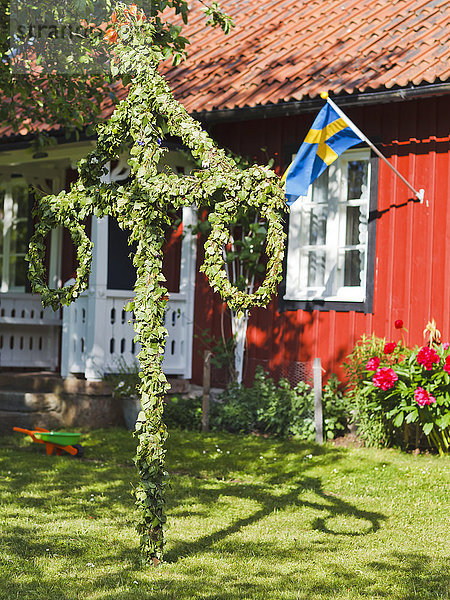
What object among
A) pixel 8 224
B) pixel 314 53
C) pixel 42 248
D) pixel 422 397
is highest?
pixel 314 53

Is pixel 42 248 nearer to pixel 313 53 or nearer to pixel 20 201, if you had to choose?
pixel 313 53

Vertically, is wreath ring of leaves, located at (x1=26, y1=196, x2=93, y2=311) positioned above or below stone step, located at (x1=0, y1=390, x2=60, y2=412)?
above

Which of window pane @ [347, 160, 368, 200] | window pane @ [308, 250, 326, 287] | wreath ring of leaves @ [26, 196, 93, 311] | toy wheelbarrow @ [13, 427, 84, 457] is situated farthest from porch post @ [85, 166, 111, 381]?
wreath ring of leaves @ [26, 196, 93, 311]

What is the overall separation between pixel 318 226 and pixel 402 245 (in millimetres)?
1219

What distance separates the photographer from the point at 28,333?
11.9 m

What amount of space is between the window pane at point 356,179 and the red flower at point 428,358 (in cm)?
229

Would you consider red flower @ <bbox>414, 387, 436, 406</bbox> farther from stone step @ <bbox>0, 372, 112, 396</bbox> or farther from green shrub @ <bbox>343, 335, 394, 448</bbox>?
stone step @ <bbox>0, 372, 112, 396</bbox>

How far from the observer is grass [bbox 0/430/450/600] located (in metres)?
4.36

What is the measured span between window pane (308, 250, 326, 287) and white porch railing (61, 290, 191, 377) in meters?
1.64

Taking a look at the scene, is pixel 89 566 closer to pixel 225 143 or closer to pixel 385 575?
pixel 385 575

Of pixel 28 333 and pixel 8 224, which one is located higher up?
pixel 8 224

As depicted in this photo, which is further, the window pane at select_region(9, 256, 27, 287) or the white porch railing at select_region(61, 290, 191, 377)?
the window pane at select_region(9, 256, 27, 287)

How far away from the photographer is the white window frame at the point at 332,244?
30.8 feet

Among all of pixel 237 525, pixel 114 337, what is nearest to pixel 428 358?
pixel 237 525
